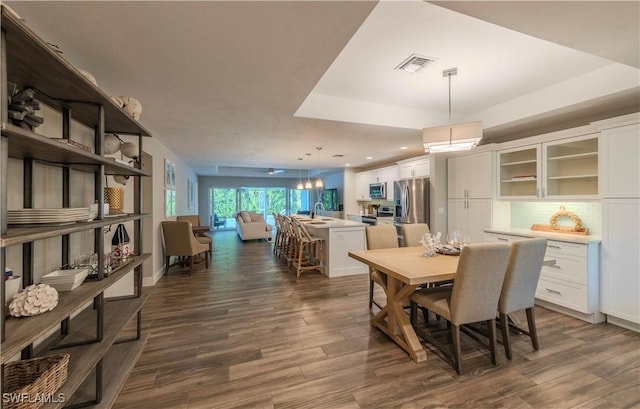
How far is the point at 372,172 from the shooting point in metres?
7.70

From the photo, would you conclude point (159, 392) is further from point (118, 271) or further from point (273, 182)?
point (273, 182)

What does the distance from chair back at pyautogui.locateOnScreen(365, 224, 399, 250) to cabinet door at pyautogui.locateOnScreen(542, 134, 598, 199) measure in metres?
2.04

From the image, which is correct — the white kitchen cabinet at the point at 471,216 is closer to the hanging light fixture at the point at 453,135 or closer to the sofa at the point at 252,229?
the hanging light fixture at the point at 453,135

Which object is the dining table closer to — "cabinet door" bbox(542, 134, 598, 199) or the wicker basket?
"cabinet door" bbox(542, 134, 598, 199)

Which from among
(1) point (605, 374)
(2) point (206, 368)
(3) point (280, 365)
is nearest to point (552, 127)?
(1) point (605, 374)

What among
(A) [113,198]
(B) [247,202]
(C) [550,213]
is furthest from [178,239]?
(B) [247,202]

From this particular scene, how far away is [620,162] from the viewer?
2.74 meters

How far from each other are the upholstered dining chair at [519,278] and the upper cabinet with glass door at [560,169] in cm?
153

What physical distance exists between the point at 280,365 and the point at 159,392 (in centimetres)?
86

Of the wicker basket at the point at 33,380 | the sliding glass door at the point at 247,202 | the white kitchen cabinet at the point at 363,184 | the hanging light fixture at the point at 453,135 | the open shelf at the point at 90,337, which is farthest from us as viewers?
the sliding glass door at the point at 247,202

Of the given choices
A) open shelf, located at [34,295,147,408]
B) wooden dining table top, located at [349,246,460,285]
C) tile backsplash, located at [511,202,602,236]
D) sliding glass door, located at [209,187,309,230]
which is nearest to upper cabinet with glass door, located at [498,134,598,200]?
tile backsplash, located at [511,202,602,236]

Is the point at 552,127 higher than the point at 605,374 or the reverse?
higher

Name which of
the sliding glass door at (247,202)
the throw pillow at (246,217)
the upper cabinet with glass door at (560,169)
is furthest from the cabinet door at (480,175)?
the sliding glass door at (247,202)

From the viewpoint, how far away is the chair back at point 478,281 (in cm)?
200
